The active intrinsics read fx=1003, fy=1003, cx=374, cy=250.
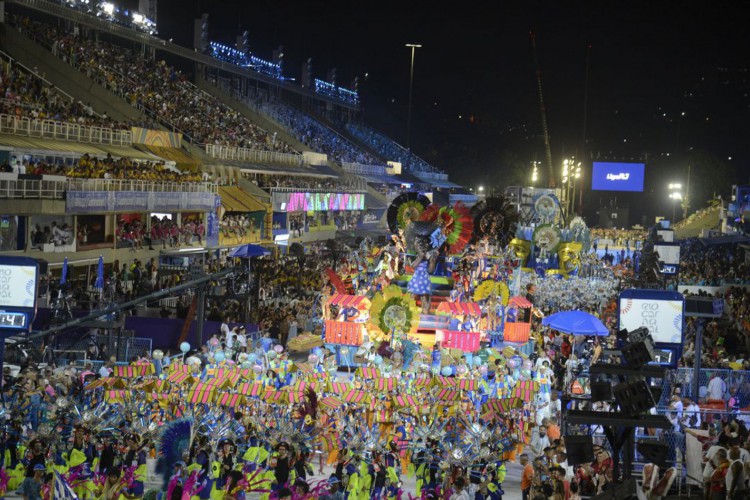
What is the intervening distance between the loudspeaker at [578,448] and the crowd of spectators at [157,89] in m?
31.9

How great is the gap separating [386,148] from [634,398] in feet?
235

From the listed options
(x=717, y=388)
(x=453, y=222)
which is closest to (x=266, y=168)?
(x=453, y=222)

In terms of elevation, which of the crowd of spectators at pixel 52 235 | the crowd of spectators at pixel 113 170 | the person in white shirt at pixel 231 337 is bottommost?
the person in white shirt at pixel 231 337

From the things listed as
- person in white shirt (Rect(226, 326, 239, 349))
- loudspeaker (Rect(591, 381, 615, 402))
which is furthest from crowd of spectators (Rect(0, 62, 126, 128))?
loudspeaker (Rect(591, 381, 615, 402))

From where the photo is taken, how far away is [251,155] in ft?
152

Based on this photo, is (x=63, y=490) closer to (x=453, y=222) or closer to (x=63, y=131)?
A: (x=453, y=222)

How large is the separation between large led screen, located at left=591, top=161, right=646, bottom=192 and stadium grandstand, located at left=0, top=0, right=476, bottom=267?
20317 millimetres

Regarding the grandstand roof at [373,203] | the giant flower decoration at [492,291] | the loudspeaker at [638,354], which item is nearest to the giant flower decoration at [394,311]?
the giant flower decoration at [492,291]

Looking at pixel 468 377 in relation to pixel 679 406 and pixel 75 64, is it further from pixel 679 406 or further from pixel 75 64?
pixel 75 64

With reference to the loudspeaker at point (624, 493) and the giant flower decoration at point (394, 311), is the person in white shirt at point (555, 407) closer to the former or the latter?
the giant flower decoration at point (394, 311)

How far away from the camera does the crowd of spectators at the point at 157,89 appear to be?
38.1 meters

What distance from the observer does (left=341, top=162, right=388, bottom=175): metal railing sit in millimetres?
61000

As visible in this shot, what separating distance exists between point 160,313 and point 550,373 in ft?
35.3

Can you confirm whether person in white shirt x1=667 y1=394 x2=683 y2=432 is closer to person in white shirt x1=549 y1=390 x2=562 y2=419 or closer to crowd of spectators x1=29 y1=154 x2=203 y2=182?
person in white shirt x1=549 y1=390 x2=562 y2=419
